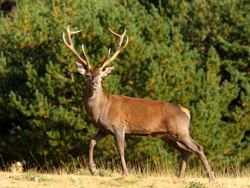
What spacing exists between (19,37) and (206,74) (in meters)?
7.47

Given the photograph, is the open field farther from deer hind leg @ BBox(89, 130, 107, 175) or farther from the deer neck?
the deer neck

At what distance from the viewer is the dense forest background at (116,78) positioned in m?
14.7

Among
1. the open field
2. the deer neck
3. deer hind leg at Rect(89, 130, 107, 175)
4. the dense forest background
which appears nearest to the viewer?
the open field

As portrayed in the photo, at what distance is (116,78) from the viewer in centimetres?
1468

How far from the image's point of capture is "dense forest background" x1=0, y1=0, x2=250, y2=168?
14.7 metres

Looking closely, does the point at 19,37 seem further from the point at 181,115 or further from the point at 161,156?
the point at 181,115

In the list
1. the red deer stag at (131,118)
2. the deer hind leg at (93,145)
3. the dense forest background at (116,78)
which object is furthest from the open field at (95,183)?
the dense forest background at (116,78)

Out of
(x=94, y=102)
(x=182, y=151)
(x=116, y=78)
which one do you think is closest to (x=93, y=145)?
(x=94, y=102)

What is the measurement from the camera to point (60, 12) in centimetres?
1703

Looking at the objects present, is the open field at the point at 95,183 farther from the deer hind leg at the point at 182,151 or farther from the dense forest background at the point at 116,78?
the dense forest background at the point at 116,78

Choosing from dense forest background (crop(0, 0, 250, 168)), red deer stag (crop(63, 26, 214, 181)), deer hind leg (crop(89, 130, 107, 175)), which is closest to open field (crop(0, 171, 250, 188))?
deer hind leg (crop(89, 130, 107, 175))

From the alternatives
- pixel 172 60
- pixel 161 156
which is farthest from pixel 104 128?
pixel 172 60

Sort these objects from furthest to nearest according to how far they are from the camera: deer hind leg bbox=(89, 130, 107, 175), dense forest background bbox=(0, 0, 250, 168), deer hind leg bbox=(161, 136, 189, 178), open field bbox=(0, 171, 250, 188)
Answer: dense forest background bbox=(0, 0, 250, 168)
deer hind leg bbox=(161, 136, 189, 178)
deer hind leg bbox=(89, 130, 107, 175)
open field bbox=(0, 171, 250, 188)

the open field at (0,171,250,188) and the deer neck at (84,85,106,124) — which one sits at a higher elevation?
the deer neck at (84,85,106,124)
